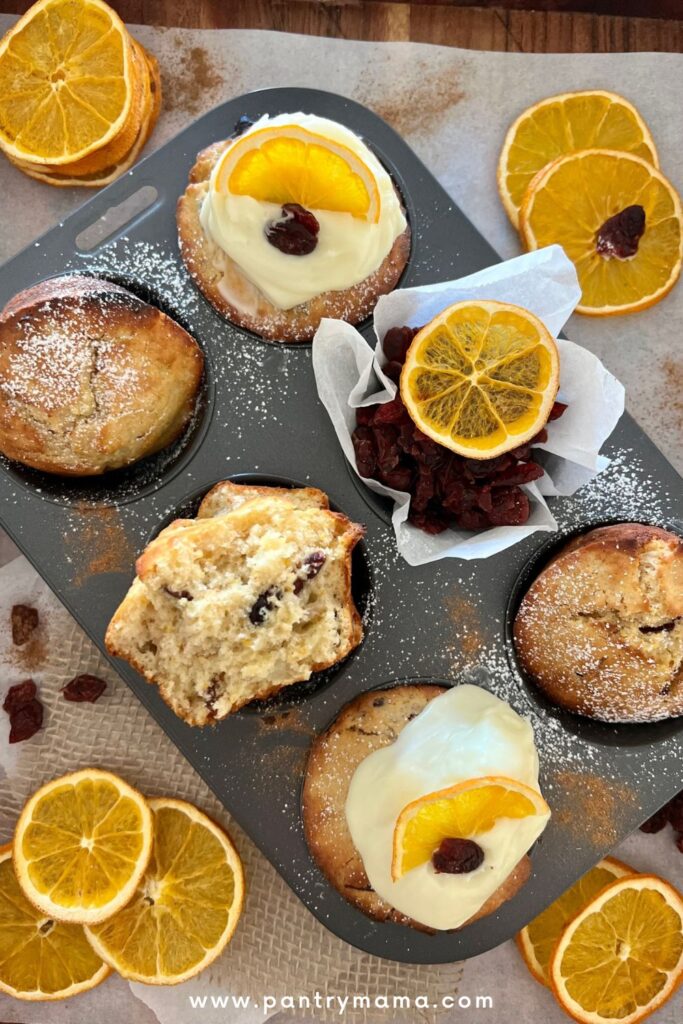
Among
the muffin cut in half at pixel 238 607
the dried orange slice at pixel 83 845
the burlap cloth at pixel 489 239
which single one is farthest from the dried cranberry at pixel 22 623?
the muffin cut in half at pixel 238 607

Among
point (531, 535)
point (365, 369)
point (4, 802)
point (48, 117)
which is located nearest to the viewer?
point (365, 369)

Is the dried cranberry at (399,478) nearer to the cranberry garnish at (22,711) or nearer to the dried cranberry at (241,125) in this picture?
the dried cranberry at (241,125)

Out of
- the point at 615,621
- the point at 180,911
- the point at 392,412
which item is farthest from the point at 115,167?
the point at 180,911

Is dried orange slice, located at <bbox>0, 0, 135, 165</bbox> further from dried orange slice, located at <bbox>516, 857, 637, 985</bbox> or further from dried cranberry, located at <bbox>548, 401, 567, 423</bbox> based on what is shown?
dried orange slice, located at <bbox>516, 857, 637, 985</bbox>

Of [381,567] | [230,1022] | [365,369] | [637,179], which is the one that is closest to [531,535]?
[381,567]

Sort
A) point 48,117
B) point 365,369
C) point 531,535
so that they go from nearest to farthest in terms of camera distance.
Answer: point 365,369
point 531,535
point 48,117

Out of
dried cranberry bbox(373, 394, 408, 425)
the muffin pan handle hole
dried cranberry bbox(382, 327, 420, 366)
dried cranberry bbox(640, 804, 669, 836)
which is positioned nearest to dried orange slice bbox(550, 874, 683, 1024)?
dried cranberry bbox(640, 804, 669, 836)

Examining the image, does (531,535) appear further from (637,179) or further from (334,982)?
(334,982)
